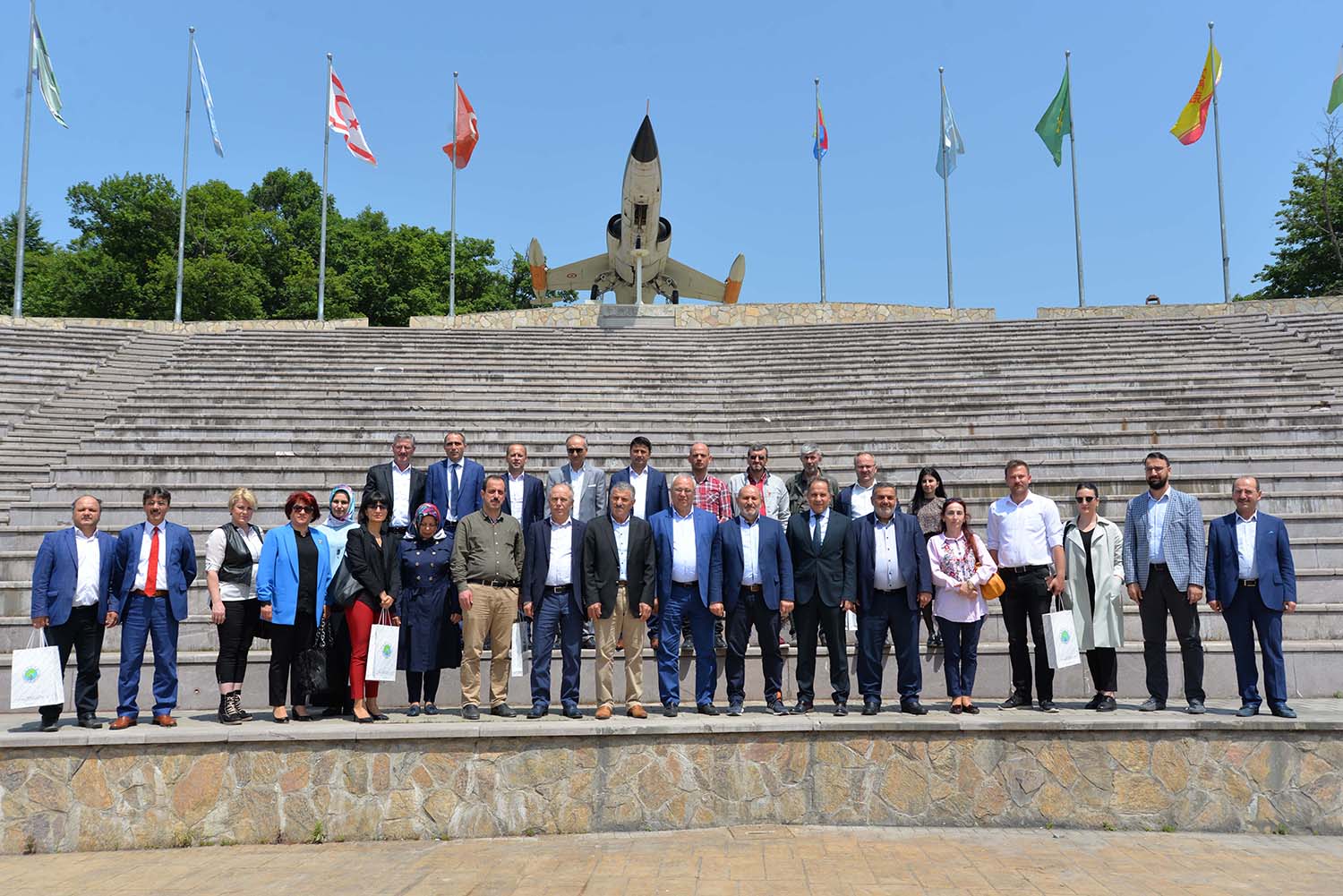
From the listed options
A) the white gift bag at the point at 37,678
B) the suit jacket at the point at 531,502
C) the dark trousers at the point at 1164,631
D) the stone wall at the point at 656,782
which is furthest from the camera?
the suit jacket at the point at 531,502

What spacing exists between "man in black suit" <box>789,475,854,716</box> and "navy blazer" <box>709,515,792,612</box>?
104mm

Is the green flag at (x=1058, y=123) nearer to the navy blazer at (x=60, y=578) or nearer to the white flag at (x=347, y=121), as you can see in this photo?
the white flag at (x=347, y=121)

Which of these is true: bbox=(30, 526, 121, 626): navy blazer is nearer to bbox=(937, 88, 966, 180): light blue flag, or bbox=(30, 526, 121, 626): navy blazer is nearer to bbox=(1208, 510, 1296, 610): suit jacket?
bbox=(1208, 510, 1296, 610): suit jacket

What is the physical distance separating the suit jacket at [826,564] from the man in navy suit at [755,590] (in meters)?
0.12

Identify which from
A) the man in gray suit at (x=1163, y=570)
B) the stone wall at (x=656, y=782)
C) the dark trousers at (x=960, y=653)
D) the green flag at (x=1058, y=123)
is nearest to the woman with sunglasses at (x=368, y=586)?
the stone wall at (x=656, y=782)

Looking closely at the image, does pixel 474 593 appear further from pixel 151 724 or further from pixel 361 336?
pixel 361 336

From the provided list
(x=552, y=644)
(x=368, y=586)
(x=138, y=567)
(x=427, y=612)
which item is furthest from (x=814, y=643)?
(x=138, y=567)

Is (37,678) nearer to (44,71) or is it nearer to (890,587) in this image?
(890,587)

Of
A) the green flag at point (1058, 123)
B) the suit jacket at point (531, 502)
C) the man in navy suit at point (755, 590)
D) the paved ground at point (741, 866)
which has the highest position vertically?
the green flag at point (1058, 123)

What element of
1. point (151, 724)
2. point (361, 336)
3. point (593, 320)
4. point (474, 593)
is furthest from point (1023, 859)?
point (593, 320)

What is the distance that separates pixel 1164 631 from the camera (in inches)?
246

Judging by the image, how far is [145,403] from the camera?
42.5ft

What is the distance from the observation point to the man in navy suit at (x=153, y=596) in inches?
232

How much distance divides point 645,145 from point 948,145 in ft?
27.5
